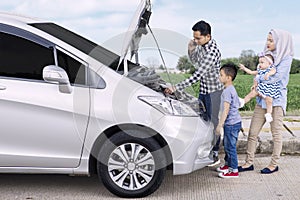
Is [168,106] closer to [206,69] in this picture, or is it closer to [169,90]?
[169,90]

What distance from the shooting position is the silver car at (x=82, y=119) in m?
4.67

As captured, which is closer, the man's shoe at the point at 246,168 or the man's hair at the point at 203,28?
the man's hair at the point at 203,28

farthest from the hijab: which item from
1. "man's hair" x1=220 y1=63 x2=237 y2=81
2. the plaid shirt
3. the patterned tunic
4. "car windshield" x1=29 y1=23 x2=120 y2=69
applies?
"car windshield" x1=29 y1=23 x2=120 y2=69

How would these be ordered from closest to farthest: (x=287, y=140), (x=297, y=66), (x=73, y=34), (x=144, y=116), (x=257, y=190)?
1. (x=144, y=116)
2. (x=257, y=190)
3. (x=73, y=34)
4. (x=287, y=140)
5. (x=297, y=66)

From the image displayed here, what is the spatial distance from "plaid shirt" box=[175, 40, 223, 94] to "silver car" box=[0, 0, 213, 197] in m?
0.55

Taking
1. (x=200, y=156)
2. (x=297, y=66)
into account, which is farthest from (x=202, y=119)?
(x=297, y=66)

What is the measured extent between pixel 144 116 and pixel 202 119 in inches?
30.5

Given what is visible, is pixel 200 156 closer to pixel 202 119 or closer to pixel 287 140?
pixel 202 119

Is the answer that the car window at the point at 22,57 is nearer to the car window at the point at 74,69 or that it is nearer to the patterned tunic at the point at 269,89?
the car window at the point at 74,69

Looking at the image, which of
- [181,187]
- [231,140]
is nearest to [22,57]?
[181,187]

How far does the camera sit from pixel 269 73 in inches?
213

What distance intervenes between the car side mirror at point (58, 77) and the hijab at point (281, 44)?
2.20 meters

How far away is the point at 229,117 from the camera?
546cm

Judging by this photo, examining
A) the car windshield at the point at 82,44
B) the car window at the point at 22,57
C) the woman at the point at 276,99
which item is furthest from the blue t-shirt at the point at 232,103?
the car window at the point at 22,57
